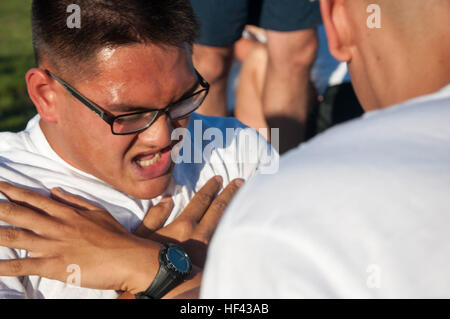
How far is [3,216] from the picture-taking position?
192 centimetres

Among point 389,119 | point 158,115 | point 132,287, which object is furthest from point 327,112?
point 389,119

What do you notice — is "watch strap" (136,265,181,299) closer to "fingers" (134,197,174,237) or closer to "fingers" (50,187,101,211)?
"fingers" (134,197,174,237)

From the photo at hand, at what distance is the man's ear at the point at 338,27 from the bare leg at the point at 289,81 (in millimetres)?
2471

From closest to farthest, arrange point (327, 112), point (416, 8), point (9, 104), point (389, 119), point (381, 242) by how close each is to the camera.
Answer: point (381, 242), point (389, 119), point (416, 8), point (327, 112), point (9, 104)

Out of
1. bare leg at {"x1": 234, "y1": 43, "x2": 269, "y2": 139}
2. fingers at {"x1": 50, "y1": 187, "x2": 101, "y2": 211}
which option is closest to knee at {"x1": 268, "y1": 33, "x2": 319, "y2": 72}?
bare leg at {"x1": 234, "y1": 43, "x2": 269, "y2": 139}

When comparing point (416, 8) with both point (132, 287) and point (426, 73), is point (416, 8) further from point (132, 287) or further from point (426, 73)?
point (132, 287)

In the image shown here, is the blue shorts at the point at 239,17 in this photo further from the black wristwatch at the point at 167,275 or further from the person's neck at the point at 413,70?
the person's neck at the point at 413,70

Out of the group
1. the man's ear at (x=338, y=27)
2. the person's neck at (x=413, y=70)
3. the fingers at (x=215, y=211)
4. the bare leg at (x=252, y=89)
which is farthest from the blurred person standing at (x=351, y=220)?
the bare leg at (x=252, y=89)

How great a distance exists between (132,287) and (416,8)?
1.36 meters

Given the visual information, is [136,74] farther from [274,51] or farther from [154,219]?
[274,51]

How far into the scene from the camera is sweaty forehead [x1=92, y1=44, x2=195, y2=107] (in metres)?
2.01

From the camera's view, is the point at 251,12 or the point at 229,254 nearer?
the point at 229,254

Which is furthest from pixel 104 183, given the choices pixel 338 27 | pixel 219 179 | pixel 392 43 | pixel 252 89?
pixel 252 89

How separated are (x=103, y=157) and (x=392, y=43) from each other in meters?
1.19
